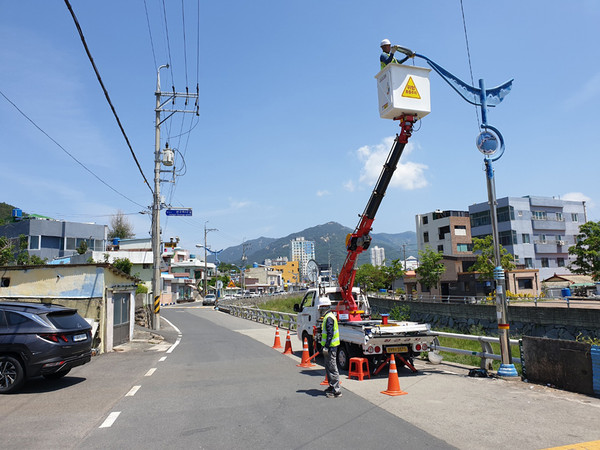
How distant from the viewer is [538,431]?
585 cm

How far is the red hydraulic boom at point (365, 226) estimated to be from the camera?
456 inches

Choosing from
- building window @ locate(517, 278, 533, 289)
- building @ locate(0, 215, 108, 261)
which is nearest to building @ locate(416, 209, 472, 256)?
building window @ locate(517, 278, 533, 289)

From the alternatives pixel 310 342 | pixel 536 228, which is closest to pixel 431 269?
pixel 536 228

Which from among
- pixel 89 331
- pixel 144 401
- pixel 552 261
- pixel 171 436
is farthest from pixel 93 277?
pixel 552 261

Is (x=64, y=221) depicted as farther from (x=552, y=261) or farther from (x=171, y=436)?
(x=552, y=261)

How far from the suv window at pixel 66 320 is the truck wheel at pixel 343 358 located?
621 centimetres

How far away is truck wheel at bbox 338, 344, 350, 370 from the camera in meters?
11.0

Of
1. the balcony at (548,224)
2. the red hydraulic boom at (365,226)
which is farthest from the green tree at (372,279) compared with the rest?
the red hydraulic boom at (365,226)

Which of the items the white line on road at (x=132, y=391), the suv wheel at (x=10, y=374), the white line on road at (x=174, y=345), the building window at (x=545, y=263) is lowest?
the white line on road at (x=174, y=345)

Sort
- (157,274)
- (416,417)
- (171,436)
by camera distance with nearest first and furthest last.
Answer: (171,436) → (416,417) → (157,274)

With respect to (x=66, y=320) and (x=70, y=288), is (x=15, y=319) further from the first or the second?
(x=70, y=288)

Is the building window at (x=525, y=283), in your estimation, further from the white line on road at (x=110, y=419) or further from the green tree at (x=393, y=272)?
the white line on road at (x=110, y=419)

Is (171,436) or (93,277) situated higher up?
(93,277)

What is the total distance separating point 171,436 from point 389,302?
47869 millimetres
